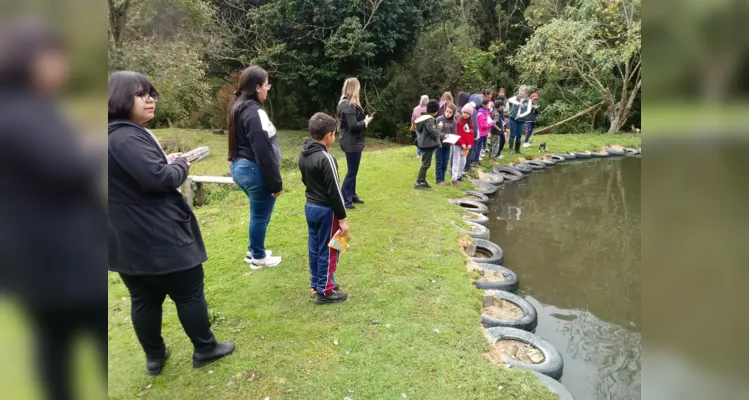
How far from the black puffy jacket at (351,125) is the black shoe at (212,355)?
3360mm

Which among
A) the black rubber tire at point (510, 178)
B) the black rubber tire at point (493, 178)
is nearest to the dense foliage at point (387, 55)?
the black rubber tire at point (510, 178)

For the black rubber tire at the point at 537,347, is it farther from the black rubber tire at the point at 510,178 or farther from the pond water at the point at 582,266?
the black rubber tire at the point at 510,178

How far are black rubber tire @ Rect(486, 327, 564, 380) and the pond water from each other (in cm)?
23

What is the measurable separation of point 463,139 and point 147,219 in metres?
6.47

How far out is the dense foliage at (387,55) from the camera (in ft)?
49.2

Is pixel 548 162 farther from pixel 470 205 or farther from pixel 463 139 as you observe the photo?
pixel 470 205

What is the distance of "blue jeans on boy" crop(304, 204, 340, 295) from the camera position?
362 cm

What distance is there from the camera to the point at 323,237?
3654 millimetres

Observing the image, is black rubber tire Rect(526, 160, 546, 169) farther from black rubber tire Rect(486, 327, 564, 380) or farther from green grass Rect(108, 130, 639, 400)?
black rubber tire Rect(486, 327, 564, 380)

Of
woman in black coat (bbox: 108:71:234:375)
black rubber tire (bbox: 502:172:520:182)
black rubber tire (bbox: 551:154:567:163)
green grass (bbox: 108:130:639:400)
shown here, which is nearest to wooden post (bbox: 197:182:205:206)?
green grass (bbox: 108:130:639:400)

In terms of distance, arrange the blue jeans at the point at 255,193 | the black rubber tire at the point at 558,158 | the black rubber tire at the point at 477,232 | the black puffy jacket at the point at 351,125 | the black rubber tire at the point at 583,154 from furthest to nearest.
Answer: the black rubber tire at the point at 583,154, the black rubber tire at the point at 558,158, the black rubber tire at the point at 477,232, the black puffy jacket at the point at 351,125, the blue jeans at the point at 255,193

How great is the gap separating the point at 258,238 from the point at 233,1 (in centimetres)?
1588

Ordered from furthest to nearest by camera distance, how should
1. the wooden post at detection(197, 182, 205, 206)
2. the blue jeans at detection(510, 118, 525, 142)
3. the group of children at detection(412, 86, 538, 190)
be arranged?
the blue jeans at detection(510, 118, 525, 142)
the wooden post at detection(197, 182, 205, 206)
the group of children at detection(412, 86, 538, 190)
